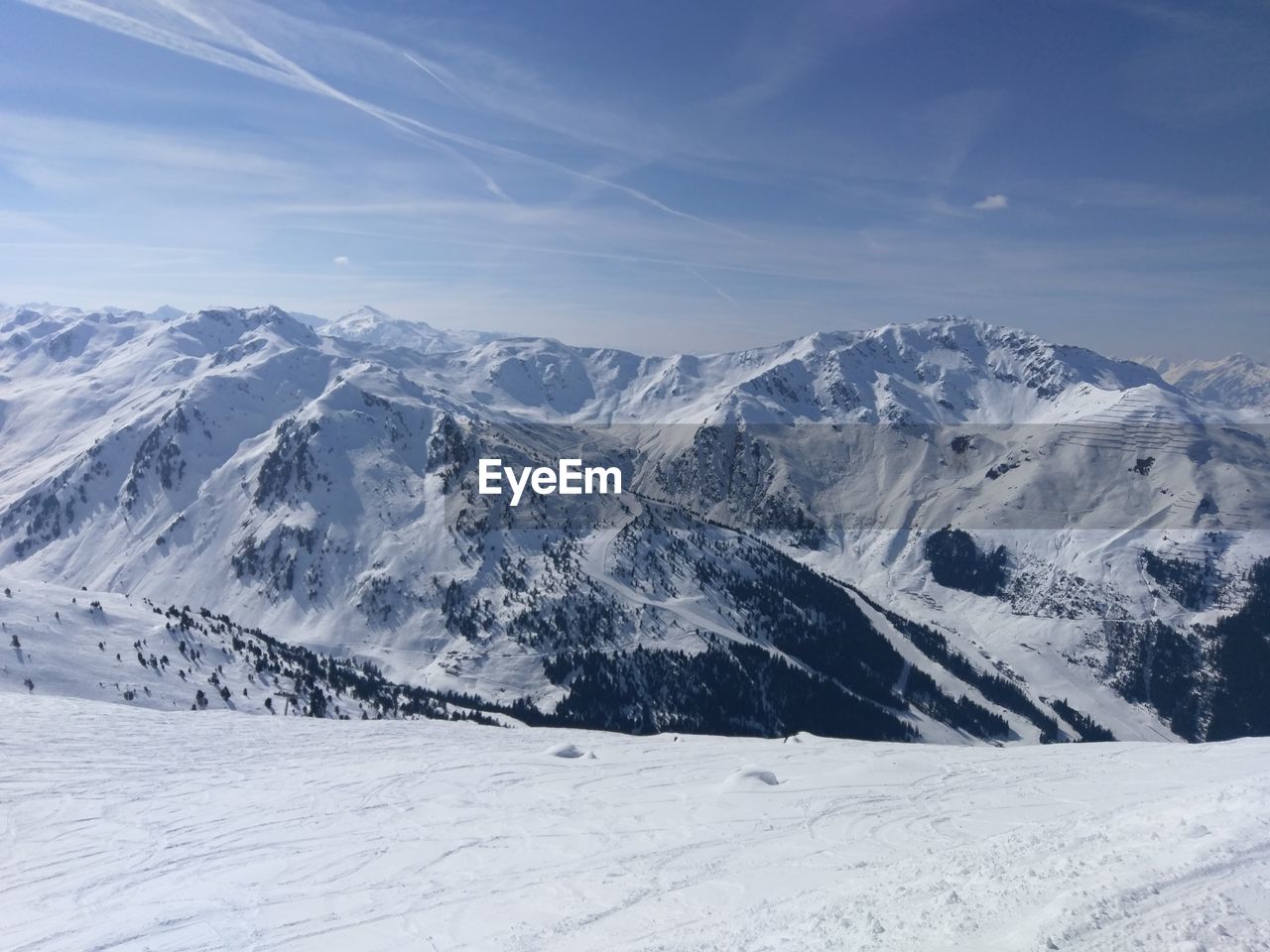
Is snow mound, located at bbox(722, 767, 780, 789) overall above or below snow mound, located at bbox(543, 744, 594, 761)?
above

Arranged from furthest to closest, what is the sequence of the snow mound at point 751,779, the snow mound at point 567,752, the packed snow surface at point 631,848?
the snow mound at point 567,752 < the snow mound at point 751,779 < the packed snow surface at point 631,848

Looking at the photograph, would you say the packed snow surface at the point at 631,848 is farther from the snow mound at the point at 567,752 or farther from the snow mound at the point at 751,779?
the snow mound at the point at 567,752

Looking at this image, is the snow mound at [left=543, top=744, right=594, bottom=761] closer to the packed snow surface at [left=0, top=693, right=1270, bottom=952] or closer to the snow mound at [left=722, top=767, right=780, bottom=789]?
the packed snow surface at [left=0, top=693, right=1270, bottom=952]

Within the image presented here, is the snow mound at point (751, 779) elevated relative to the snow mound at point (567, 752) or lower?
elevated

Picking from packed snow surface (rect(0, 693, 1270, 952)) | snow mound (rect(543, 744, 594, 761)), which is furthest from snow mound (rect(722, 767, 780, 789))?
snow mound (rect(543, 744, 594, 761))

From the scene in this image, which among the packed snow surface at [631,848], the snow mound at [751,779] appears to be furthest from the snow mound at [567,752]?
the snow mound at [751,779]

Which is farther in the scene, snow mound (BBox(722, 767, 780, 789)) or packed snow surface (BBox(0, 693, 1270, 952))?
snow mound (BBox(722, 767, 780, 789))

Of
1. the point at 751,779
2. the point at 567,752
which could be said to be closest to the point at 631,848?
the point at 751,779
